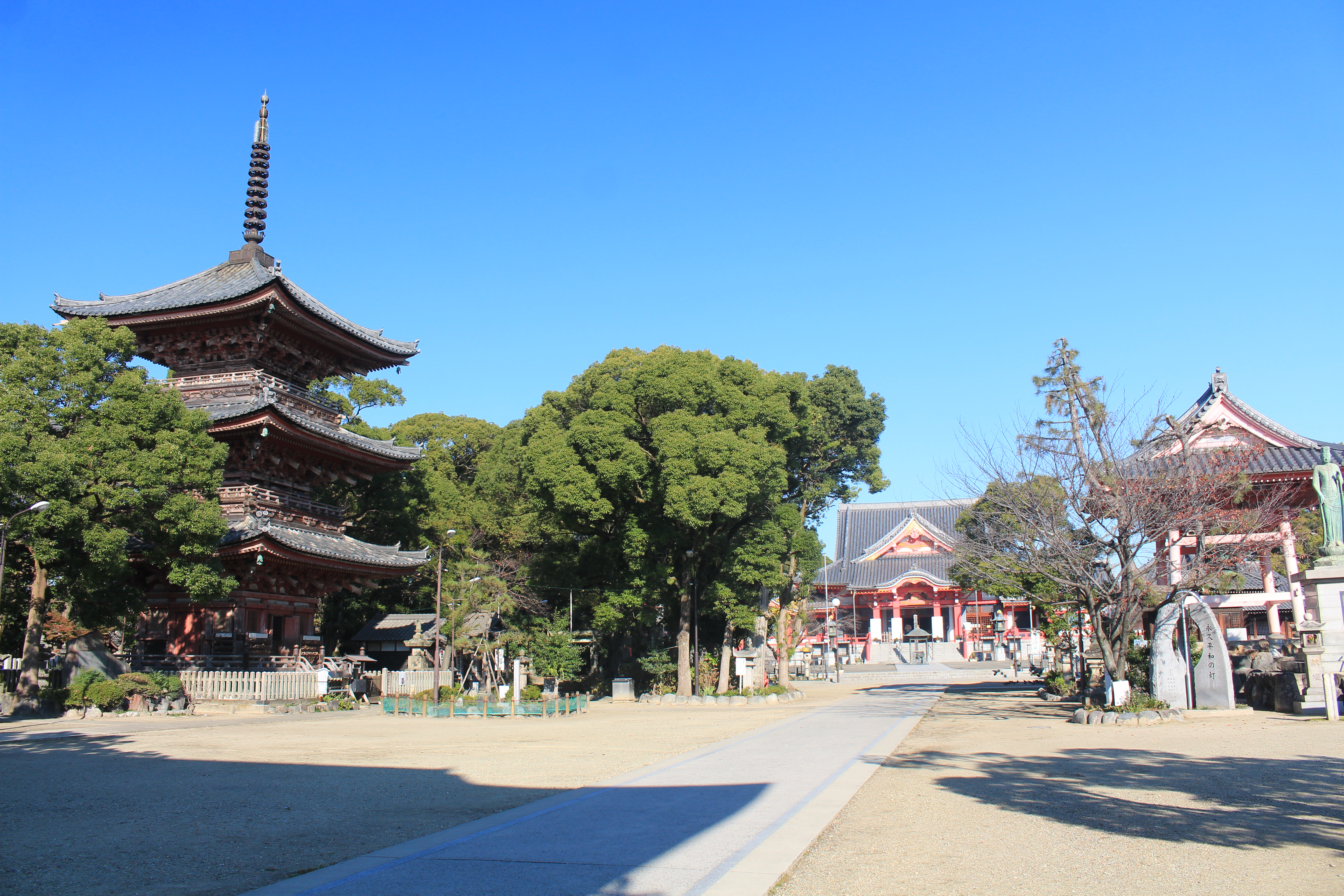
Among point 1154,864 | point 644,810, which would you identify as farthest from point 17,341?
point 1154,864

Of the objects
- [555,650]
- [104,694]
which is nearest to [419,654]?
[555,650]

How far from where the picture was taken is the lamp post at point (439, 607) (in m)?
26.6

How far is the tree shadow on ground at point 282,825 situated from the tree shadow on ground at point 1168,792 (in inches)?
123

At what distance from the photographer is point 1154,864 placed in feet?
21.3

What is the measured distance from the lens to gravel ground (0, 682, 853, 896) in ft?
22.1

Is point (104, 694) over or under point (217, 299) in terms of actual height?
under

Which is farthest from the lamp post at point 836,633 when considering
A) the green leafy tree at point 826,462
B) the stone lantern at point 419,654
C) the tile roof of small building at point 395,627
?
the stone lantern at point 419,654

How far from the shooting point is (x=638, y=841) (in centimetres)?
739

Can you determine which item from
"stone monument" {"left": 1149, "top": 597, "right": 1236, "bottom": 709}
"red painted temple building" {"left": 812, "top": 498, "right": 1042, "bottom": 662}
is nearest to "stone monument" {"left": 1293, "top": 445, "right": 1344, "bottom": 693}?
"stone monument" {"left": 1149, "top": 597, "right": 1236, "bottom": 709}

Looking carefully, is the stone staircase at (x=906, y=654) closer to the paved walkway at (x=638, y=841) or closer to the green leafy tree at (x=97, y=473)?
the green leafy tree at (x=97, y=473)

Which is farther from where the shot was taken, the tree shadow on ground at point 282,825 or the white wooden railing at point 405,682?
the white wooden railing at point 405,682

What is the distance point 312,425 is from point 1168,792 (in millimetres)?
25119

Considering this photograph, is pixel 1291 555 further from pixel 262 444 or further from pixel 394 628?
pixel 394 628

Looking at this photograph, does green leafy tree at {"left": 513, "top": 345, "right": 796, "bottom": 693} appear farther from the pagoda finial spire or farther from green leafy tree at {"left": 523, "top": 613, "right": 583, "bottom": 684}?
the pagoda finial spire
